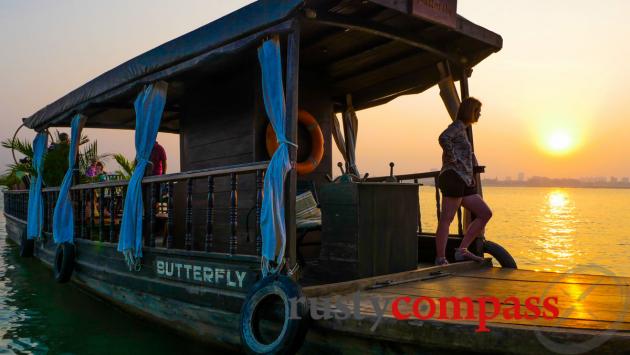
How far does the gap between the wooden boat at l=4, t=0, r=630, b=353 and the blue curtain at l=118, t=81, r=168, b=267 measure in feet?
Answer: 0.48

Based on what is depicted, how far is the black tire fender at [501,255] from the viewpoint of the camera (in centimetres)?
610

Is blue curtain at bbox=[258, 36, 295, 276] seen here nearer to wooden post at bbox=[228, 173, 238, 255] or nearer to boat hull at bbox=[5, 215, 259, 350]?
boat hull at bbox=[5, 215, 259, 350]

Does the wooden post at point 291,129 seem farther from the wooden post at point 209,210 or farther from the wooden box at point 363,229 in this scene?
the wooden post at point 209,210

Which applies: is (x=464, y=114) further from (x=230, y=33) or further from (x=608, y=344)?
(x=608, y=344)

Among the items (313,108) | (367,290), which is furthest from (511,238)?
(367,290)

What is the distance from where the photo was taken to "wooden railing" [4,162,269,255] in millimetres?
4892

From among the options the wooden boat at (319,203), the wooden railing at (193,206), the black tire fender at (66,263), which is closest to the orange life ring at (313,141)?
the wooden boat at (319,203)

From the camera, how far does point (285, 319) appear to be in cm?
374

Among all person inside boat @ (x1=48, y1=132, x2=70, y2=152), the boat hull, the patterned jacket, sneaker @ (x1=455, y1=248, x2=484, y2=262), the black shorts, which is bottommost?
the boat hull

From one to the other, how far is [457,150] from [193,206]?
387 cm

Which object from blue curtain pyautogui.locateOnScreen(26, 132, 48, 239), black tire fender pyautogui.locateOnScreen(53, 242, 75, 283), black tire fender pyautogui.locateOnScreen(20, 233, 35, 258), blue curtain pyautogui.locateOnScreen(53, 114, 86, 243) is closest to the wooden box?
black tire fender pyautogui.locateOnScreen(53, 242, 75, 283)

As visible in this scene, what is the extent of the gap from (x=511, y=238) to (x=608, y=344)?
31557mm

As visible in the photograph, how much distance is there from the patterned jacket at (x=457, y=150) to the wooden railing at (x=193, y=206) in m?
2.12

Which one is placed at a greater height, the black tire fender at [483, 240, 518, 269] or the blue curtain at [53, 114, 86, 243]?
the blue curtain at [53, 114, 86, 243]
